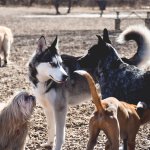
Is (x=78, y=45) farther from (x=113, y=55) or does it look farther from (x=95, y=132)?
(x=95, y=132)

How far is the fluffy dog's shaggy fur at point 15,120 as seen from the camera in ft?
13.9

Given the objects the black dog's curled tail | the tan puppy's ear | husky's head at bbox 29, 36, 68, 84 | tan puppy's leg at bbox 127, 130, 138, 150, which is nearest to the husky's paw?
husky's head at bbox 29, 36, 68, 84

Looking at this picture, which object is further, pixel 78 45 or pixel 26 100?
pixel 78 45

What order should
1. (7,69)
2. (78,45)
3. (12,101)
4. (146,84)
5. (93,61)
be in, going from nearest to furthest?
(12,101) → (146,84) → (93,61) → (7,69) → (78,45)

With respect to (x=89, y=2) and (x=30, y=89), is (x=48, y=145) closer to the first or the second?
(x=30, y=89)

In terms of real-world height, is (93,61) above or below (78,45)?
above

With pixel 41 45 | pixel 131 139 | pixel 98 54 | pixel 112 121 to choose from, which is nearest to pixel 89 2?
pixel 98 54

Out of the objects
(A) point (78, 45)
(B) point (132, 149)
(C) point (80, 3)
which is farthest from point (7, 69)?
(C) point (80, 3)

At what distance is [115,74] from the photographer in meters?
6.20

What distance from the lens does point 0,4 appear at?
165ft

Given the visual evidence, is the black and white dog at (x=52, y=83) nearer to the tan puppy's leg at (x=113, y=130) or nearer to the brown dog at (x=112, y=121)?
the brown dog at (x=112, y=121)

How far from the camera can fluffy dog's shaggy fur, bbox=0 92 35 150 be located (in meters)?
4.22

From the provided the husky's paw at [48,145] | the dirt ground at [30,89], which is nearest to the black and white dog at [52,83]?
the husky's paw at [48,145]

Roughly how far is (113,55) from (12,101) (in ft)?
7.50
